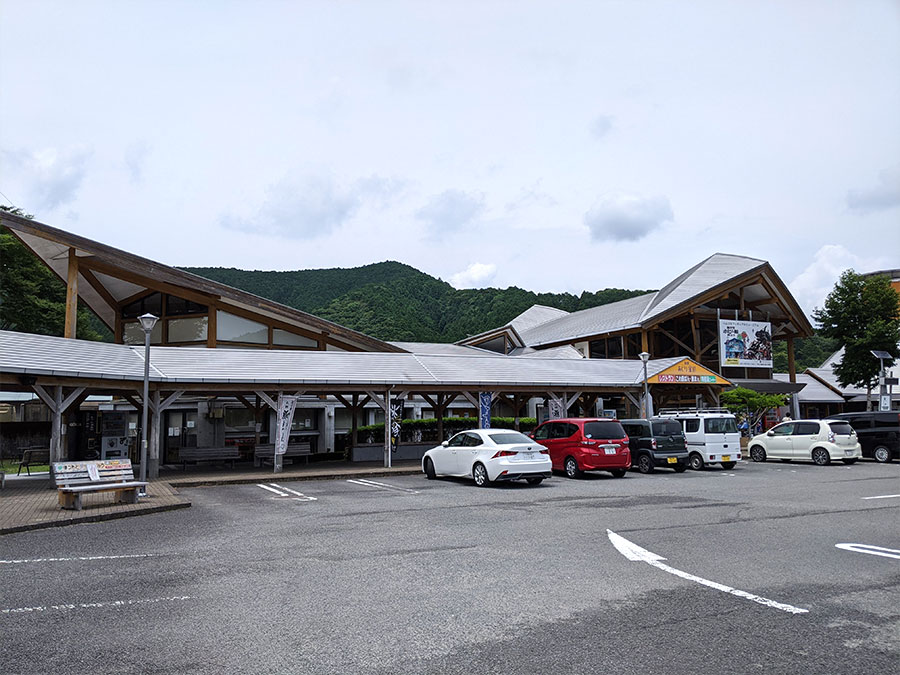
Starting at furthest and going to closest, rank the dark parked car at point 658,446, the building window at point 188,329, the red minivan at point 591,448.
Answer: the building window at point 188,329, the dark parked car at point 658,446, the red minivan at point 591,448

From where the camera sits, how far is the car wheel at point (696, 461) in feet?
68.2

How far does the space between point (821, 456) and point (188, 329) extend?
2238 cm

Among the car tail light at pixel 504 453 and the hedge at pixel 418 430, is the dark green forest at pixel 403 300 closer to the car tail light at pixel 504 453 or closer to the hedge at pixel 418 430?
the hedge at pixel 418 430

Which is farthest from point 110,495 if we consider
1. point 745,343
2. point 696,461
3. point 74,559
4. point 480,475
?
point 745,343

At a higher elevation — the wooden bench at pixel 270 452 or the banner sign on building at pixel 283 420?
the banner sign on building at pixel 283 420

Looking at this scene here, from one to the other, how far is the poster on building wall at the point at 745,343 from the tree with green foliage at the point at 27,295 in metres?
34.9

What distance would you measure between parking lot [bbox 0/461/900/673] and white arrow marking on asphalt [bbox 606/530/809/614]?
0.03m

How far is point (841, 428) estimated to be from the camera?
23.0 metres

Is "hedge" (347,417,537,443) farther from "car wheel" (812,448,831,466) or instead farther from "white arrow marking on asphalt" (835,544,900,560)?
"white arrow marking on asphalt" (835,544,900,560)

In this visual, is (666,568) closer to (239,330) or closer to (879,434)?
(879,434)

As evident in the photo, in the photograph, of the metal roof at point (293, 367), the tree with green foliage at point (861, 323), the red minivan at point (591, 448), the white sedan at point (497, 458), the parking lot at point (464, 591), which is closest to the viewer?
the parking lot at point (464, 591)

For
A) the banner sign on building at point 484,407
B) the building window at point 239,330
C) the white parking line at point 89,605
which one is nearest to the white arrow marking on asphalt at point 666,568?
the white parking line at point 89,605

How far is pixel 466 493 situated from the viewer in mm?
14750

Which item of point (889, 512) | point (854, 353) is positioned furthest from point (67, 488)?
point (854, 353)
